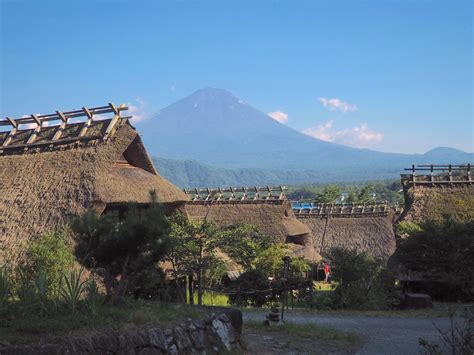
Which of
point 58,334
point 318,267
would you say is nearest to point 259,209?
point 318,267

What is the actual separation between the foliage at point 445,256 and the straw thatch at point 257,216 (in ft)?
27.8

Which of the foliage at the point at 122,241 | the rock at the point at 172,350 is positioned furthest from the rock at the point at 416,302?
the rock at the point at 172,350

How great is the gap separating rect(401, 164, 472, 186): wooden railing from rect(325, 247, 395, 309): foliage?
379 inches

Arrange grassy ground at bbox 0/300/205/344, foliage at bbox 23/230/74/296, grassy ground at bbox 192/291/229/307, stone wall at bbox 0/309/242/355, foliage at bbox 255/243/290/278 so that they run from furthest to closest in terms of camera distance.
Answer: foliage at bbox 255/243/290/278
grassy ground at bbox 192/291/229/307
foliage at bbox 23/230/74/296
grassy ground at bbox 0/300/205/344
stone wall at bbox 0/309/242/355

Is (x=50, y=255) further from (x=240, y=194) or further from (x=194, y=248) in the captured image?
(x=240, y=194)

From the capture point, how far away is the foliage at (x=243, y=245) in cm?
1457

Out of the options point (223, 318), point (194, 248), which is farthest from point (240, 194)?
point (223, 318)

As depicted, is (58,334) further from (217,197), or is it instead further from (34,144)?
(217,197)

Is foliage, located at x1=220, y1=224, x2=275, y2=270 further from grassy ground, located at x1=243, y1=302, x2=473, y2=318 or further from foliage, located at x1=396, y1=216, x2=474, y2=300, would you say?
foliage, located at x1=396, y1=216, x2=474, y2=300

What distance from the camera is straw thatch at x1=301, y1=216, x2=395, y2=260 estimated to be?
2755cm

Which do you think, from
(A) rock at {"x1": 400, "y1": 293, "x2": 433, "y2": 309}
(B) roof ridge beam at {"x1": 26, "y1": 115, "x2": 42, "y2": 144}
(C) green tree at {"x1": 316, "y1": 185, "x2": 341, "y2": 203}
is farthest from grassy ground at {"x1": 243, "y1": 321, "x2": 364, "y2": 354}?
(C) green tree at {"x1": 316, "y1": 185, "x2": 341, "y2": 203}

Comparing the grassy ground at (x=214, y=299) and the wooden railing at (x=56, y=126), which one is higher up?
the wooden railing at (x=56, y=126)

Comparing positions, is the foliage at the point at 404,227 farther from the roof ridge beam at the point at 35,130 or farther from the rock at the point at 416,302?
the roof ridge beam at the point at 35,130

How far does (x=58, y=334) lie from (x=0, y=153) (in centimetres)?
1217
